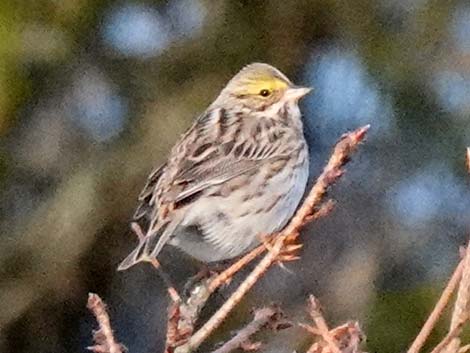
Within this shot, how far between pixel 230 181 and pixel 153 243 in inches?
20.7

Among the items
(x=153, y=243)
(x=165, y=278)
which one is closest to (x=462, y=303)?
(x=165, y=278)

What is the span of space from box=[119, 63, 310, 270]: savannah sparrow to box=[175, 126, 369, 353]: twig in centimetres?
103

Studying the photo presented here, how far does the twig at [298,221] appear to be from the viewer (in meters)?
2.15

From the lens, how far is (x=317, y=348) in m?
2.18

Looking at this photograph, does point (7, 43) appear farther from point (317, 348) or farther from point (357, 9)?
point (317, 348)

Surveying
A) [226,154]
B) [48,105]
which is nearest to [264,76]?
[226,154]

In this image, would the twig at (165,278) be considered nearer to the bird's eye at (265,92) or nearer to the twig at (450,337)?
the twig at (450,337)

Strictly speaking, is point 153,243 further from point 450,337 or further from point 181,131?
point 181,131

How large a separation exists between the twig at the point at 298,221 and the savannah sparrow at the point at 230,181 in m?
1.03

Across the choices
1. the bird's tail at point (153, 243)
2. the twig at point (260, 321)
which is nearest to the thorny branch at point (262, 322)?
the twig at point (260, 321)

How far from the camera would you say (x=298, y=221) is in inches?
89.7

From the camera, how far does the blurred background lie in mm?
6137

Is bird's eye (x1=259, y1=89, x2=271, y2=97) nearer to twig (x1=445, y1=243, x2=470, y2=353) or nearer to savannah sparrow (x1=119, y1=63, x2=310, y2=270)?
savannah sparrow (x1=119, y1=63, x2=310, y2=270)

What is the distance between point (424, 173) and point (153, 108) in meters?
1.19
